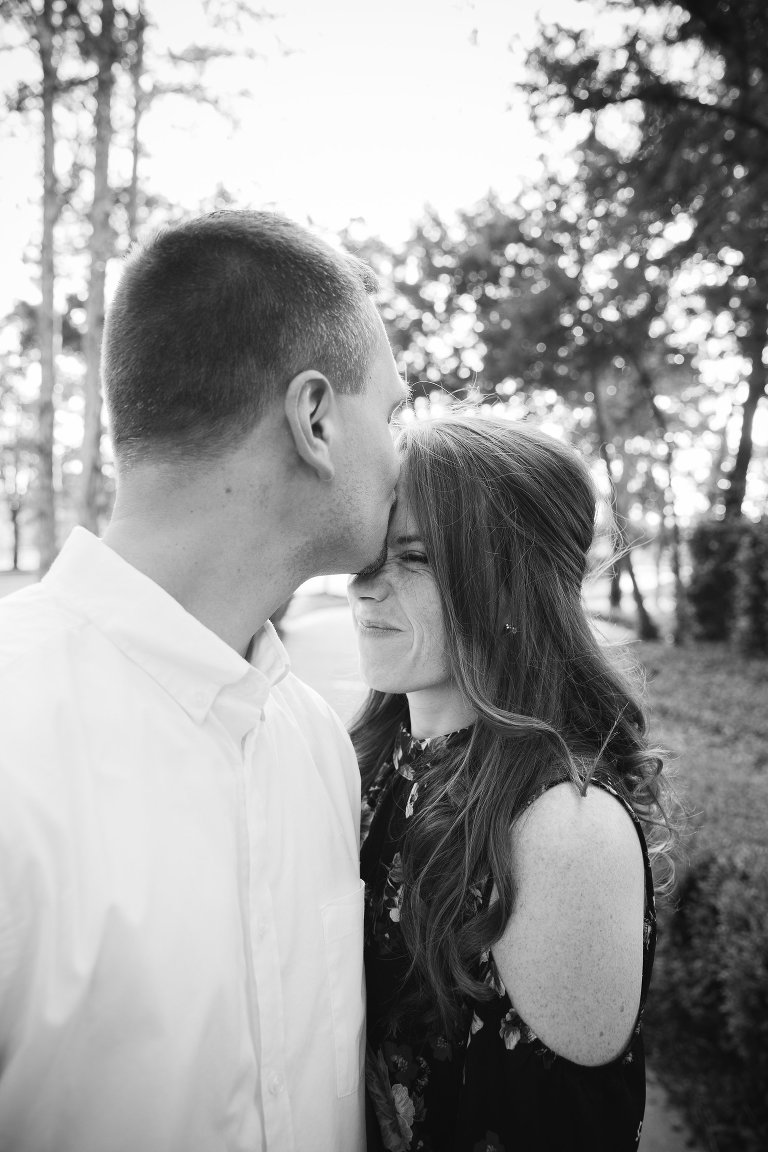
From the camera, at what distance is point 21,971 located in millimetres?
1101

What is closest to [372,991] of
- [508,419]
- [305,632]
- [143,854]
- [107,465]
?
[143,854]

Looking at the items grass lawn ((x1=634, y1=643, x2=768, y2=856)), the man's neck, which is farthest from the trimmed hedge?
the man's neck

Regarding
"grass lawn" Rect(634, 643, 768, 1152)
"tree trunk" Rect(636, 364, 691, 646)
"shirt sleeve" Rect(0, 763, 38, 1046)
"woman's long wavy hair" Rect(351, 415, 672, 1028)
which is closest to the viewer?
A: "shirt sleeve" Rect(0, 763, 38, 1046)

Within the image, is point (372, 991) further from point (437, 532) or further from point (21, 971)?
point (437, 532)

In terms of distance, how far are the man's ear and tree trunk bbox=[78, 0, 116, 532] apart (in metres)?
5.21

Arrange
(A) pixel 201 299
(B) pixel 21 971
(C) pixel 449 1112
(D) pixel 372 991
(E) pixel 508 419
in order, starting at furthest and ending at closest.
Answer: (E) pixel 508 419
(D) pixel 372 991
(C) pixel 449 1112
(A) pixel 201 299
(B) pixel 21 971

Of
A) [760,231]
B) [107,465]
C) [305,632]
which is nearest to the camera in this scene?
[107,465]

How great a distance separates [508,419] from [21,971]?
6.39 feet

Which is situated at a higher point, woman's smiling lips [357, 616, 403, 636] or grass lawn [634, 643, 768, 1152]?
woman's smiling lips [357, 616, 403, 636]

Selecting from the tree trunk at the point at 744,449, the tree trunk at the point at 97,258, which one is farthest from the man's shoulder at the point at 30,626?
the tree trunk at the point at 744,449

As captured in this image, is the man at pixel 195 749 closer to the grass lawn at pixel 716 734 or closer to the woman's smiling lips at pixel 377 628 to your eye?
the woman's smiling lips at pixel 377 628

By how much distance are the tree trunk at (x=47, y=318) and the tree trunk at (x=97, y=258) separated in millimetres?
376

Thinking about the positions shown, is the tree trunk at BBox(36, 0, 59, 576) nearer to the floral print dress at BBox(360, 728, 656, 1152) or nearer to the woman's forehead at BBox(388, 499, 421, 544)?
the woman's forehead at BBox(388, 499, 421, 544)

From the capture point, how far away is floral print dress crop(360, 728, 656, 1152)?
5.14ft
